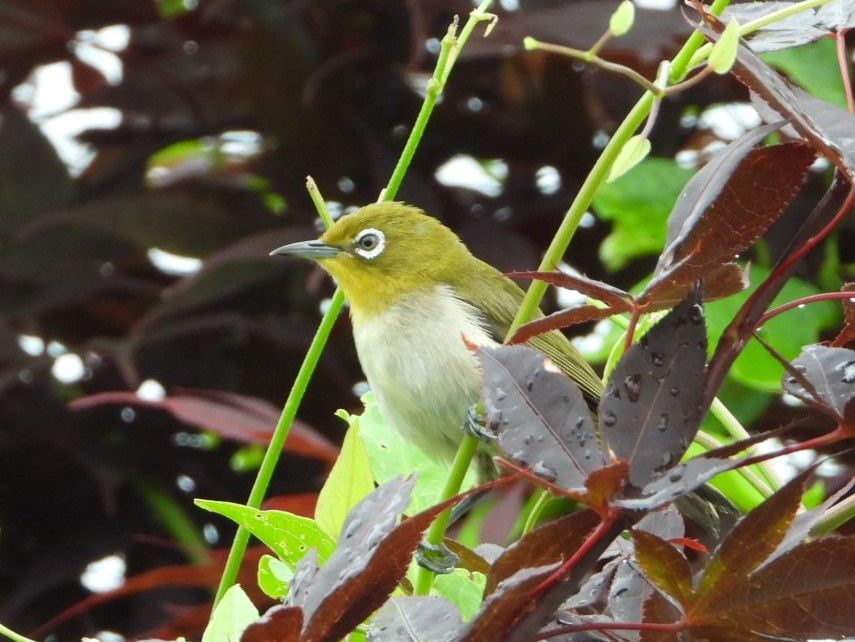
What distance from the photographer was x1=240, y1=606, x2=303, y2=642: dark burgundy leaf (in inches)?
29.1

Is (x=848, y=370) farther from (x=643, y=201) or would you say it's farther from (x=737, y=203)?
(x=643, y=201)

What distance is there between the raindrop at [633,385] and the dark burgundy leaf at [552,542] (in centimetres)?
7

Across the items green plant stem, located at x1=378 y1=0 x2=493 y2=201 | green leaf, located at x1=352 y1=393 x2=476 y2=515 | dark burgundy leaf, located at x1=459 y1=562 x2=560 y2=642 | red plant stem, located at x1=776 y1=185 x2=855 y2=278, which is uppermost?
green plant stem, located at x1=378 y1=0 x2=493 y2=201

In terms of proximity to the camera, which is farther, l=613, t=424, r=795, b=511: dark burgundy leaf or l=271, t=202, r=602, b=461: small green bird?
l=271, t=202, r=602, b=461: small green bird

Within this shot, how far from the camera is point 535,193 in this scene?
9.55 ft

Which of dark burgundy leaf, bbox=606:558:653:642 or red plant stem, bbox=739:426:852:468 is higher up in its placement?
dark burgundy leaf, bbox=606:558:653:642

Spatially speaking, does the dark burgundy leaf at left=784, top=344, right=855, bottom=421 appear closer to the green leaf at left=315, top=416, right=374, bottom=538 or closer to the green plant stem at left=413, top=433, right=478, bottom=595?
the green plant stem at left=413, top=433, right=478, bottom=595

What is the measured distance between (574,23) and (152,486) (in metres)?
1.35

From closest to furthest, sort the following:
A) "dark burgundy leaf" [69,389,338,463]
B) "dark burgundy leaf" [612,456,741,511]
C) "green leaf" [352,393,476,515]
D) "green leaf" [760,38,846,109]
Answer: "dark burgundy leaf" [612,456,741,511]
"green leaf" [352,393,476,515]
"dark burgundy leaf" [69,389,338,463]
"green leaf" [760,38,846,109]

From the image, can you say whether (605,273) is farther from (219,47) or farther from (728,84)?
(219,47)

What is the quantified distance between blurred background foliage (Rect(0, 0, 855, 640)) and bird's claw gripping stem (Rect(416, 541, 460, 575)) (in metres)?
1.57

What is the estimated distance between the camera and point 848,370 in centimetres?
81

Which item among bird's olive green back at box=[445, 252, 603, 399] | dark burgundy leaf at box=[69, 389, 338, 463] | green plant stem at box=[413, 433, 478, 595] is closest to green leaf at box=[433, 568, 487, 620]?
green plant stem at box=[413, 433, 478, 595]

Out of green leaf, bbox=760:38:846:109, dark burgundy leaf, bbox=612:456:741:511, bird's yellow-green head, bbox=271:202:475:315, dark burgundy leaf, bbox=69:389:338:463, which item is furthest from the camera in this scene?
green leaf, bbox=760:38:846:109
